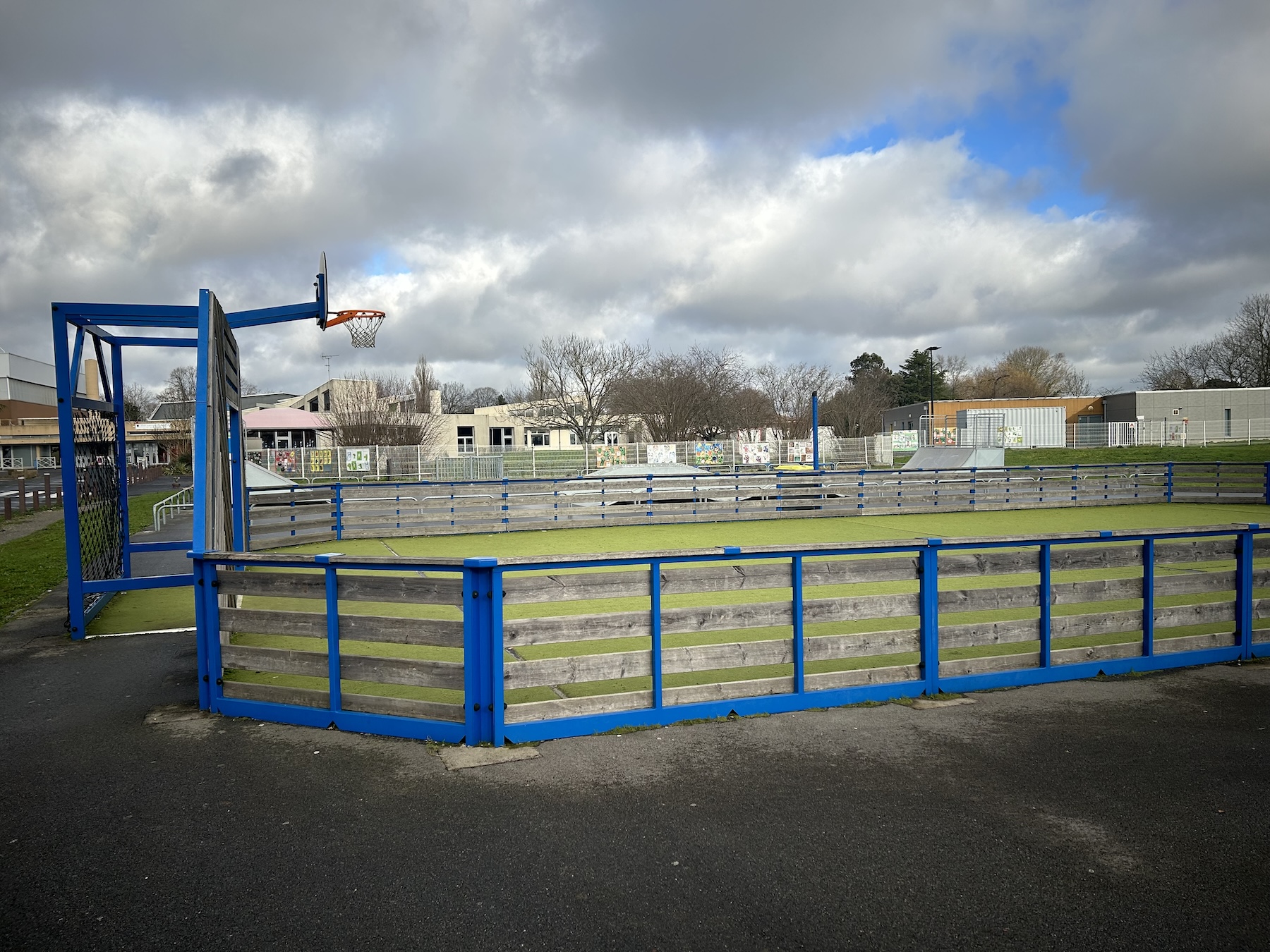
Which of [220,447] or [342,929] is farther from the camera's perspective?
[220,447]

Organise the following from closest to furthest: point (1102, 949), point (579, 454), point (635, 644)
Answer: point (1102, 949), point (635, 644), point (579, 454)

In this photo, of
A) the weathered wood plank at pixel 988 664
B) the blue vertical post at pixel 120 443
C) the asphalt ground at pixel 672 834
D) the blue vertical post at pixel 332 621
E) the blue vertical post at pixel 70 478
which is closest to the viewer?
the asphalt ground at pixel 672 834

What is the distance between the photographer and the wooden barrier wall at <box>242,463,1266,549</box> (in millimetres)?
20344

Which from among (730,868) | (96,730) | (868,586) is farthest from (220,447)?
(868,586)

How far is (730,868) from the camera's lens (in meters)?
3.68

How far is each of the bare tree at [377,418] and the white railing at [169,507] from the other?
1696 cm

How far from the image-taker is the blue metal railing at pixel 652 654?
16.9ft

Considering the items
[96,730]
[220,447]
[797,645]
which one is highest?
[220,447]

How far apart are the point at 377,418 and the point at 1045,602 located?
1895 inches

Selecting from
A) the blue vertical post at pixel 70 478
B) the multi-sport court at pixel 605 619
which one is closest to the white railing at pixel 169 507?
the multi-sport court at pixel 605 619

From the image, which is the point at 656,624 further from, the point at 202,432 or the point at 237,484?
the point at 237,484

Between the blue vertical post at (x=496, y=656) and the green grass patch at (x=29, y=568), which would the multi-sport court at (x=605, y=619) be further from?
the green grass patch at (x=29, y=568)

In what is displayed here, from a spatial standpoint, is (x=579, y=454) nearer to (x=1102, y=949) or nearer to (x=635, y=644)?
(x=635, y=644)

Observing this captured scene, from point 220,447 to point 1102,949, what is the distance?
7.61m
